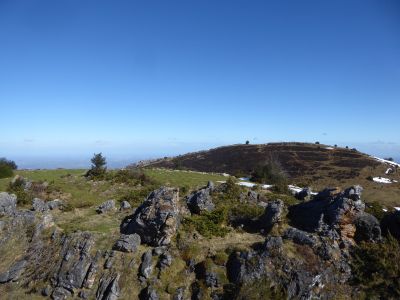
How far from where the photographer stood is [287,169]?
245ft

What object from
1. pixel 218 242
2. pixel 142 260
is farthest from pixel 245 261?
pixel 142 260

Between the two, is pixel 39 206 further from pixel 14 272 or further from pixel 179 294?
pixel 179 294

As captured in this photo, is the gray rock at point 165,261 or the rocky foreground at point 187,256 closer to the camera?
the rocky foreground at point 187,256

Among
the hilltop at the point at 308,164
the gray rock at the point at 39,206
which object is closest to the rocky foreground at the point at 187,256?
the gray rock at the point at 39,206

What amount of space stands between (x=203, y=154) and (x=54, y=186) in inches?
2485

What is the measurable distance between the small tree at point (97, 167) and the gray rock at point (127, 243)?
20.6 metres

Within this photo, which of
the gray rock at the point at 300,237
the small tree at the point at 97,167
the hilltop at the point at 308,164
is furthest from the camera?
the hilltop at the point at 308,164

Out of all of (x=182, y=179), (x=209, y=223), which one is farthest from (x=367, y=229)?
(x=182, y=179)

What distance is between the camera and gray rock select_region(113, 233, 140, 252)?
20.1 m

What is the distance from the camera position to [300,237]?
19.2 metres

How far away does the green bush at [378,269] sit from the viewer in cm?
1675

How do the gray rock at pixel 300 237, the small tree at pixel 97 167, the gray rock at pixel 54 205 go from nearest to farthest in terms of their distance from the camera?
the gray rock at pixel 300 237 → the gray rock at pixel 54 205 → the small tree at pixel 97 167

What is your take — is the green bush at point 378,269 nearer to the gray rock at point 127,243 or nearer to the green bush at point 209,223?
the green bush at point 209,223

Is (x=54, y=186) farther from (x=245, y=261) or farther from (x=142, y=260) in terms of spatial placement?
(x=245, y=261)
